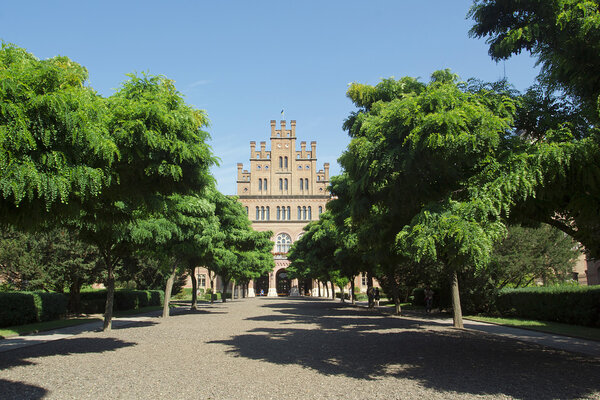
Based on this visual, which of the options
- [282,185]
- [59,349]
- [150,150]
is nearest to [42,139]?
[150,150]

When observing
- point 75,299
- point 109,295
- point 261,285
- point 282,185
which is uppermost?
point 282,185

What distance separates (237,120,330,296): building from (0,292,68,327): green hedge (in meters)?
52.1

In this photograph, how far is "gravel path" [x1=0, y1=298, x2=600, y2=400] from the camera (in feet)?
22.5

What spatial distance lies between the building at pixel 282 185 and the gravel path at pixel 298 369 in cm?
5936

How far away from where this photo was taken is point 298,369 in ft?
28.7

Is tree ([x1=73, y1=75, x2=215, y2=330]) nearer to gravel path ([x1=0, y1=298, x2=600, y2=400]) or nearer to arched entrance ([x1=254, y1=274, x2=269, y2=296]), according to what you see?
gravel path ([x1=0, y1=298, x2=600, y2=400])

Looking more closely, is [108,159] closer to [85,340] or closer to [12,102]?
[12,102]

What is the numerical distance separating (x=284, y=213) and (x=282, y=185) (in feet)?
15.8

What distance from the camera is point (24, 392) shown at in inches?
270

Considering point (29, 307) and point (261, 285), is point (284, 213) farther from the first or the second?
point (29, 307)

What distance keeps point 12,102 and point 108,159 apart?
1477mm

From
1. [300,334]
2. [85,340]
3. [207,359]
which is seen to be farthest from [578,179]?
[85,340]

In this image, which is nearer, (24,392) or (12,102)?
(12,102)

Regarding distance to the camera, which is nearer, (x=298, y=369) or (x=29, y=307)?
(x=298, y=369)
